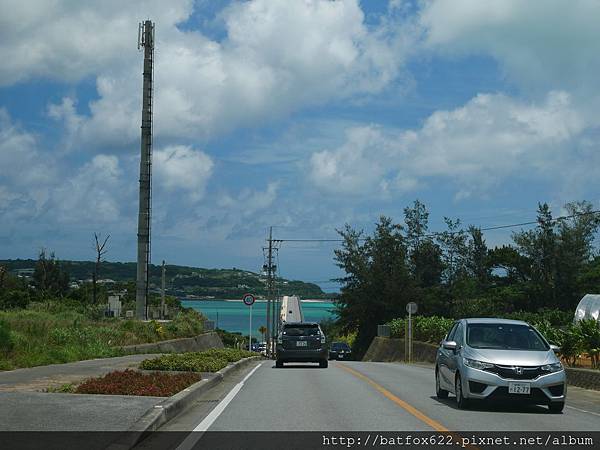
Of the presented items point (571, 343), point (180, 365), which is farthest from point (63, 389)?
point (571, 343)

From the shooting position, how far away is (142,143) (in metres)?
44.4

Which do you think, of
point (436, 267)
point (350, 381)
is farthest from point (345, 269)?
point (350, 381)

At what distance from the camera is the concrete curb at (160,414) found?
9.29 metres

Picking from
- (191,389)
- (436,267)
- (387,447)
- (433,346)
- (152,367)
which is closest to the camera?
(387,447)

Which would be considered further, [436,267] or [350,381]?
[436,267]

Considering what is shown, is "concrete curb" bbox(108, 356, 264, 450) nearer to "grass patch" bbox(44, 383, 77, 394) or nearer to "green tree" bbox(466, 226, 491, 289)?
"grass patch" bbox(44, 383, 77, 394)

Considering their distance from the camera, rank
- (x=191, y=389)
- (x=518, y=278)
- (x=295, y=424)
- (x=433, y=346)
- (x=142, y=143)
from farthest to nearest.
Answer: (x=518, y=278), (x=142, y=143), (x=433, y=346), (x=191, y=389), (x=295, y=424)

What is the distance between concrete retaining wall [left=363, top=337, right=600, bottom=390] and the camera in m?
19.4

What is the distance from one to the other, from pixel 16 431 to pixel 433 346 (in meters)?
32.5

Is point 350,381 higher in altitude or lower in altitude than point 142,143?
lower

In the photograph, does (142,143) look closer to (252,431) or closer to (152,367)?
(152,367)

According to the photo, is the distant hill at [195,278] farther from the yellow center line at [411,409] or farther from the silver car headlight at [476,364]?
the silver car headlight at [476,364]

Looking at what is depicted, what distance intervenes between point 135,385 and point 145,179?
101ft

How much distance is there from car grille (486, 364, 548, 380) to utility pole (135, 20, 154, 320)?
106 feet
